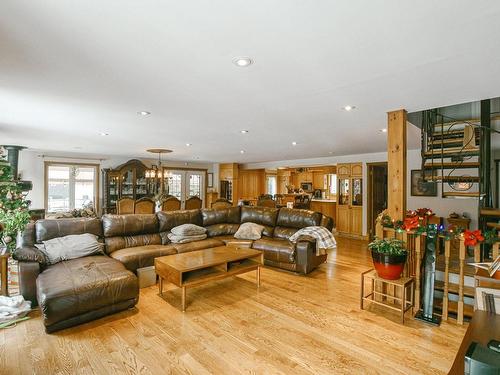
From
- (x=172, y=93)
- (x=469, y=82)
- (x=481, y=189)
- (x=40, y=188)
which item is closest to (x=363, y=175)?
(x=481, y=189)

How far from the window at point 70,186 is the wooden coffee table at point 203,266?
5.14 meters

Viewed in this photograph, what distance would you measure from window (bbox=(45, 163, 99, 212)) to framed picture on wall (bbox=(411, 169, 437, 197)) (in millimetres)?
8253

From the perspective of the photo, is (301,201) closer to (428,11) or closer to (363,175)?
(363,175)

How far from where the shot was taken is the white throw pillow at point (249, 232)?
197 inches

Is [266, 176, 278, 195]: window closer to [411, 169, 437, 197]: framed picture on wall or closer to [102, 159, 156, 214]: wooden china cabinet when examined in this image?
[102, 159, 156, 214]: wooden china cabinet

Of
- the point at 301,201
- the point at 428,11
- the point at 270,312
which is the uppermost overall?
the point at 428,11

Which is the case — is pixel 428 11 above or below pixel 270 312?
above

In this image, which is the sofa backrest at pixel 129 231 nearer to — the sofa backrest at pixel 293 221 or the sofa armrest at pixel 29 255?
the sofa armrest at pixel 29 255

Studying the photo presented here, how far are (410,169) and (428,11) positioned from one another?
5.72 m

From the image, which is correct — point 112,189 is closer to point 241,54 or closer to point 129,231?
point 129,231

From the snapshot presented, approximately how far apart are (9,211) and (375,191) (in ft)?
24.1

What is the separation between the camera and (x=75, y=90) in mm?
2594

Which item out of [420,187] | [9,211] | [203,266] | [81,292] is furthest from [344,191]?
[9,211]

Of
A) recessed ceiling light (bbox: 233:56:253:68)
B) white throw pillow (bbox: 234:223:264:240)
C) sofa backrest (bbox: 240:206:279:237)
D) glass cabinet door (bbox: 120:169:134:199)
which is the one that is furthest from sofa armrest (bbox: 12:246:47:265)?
glass cabinet door (bbox: 120:169:134:199)
